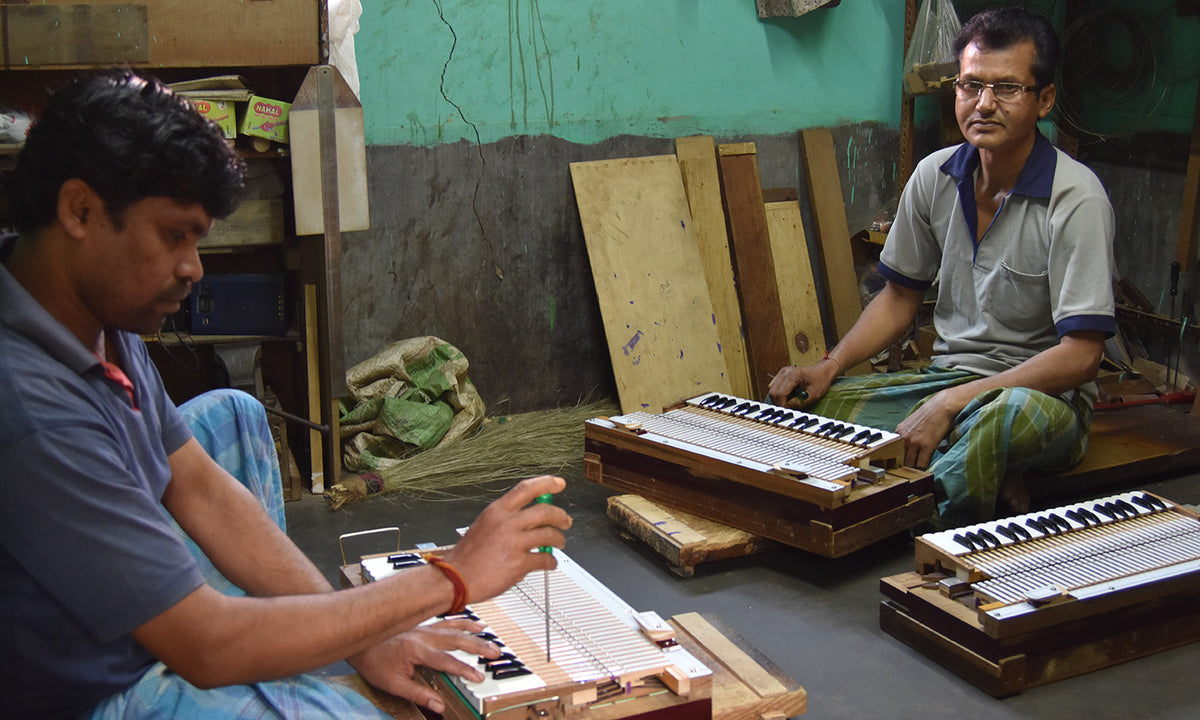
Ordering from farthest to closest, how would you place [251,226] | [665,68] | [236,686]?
[665,68] → [251,226] → [236,686]

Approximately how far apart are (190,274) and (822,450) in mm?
2580

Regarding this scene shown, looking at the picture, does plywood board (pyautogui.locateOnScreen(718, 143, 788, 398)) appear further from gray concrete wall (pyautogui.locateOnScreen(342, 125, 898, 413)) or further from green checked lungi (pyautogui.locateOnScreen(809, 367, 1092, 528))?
green checked lungi (pyautogui.locateOnScreen(809, 367, 1092, 528))

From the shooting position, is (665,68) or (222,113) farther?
(665,68)

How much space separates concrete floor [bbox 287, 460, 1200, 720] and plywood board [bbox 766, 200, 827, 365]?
6.30 ft

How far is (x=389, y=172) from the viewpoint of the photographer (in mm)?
5508

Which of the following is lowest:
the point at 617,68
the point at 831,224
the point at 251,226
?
the point at 251,226

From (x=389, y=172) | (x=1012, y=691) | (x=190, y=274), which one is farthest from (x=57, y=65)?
(x=1012, y=691)

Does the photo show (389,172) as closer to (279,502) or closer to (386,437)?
(386,437)

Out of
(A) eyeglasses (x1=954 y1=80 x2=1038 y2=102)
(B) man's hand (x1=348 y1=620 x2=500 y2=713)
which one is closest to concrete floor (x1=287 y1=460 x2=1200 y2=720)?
(B) man's hand (x1=348 y1=620 x2=500 y2=713)

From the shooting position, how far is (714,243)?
618cm

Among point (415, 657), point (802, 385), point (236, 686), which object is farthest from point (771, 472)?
point (236, 686)

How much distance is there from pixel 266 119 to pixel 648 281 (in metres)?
2.25

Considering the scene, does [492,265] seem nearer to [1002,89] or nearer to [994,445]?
[1002,89]

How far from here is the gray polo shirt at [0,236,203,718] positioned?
164 centimetres
